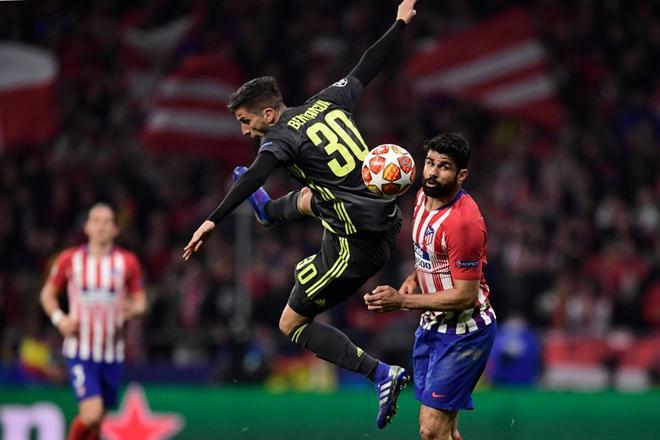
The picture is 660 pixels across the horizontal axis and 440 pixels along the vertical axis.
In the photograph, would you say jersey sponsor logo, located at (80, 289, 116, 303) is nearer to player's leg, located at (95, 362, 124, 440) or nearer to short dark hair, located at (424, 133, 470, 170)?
player's leg, located at (95, 362, 124, 440)

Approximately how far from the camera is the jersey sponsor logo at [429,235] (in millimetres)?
8309

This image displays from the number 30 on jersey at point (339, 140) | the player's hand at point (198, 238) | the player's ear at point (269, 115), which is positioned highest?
the player's ear at point (269, 115)

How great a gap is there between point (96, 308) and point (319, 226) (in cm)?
498

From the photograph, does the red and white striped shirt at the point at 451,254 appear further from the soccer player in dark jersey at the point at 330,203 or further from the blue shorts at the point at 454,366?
the soccer player in dark jersey at the point at 330,203

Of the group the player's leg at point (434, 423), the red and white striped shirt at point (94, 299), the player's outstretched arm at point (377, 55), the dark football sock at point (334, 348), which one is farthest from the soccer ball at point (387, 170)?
the red and white striped shirt at point (94, 299)

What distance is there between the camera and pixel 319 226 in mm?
16031

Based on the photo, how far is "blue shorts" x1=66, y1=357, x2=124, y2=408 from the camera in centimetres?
Answer: 1114

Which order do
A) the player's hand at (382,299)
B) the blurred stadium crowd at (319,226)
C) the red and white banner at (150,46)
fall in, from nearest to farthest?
1. the player's hand at (382,299)
2. the blurred stadium crowd at (319,226)
3. the red and white banner at (150,46)

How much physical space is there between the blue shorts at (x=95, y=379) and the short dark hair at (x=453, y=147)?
4.17m

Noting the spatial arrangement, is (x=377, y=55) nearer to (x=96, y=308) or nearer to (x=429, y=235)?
(x=429, y=235)

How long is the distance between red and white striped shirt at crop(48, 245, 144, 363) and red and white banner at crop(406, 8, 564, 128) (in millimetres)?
6507

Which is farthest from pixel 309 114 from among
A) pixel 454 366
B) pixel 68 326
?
pixel 68 326

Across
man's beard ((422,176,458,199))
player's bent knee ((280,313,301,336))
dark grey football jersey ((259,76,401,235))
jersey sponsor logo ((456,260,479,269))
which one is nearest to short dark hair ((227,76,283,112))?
dark grey football jersey ((259,76,401,235))

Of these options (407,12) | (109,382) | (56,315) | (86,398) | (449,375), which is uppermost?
(407,12)
